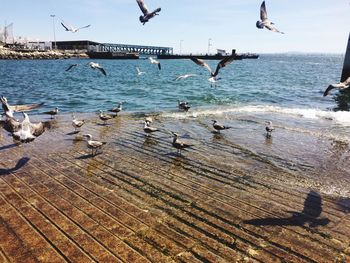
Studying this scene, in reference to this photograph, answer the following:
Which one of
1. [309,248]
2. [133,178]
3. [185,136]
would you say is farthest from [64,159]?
[309,248]

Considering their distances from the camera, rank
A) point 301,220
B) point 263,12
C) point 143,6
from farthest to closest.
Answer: point 143,6, point 263,12, point 301,220

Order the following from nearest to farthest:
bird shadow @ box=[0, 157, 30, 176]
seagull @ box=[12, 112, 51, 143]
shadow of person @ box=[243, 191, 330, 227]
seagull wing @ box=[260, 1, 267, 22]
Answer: shadow of person @ box=[243, 191, 330, 227], bird shadow @ box=[0, 157, 30, 176], seagull @ box=[12, 112, 51, 143], seagull wing @ box=[260, 1, 267, 22]

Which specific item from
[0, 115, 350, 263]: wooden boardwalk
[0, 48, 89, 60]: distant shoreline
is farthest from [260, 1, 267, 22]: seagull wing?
[0, 48, 89, 60]: distant shoreline

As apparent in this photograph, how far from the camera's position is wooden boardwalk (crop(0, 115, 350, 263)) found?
17.5 feet

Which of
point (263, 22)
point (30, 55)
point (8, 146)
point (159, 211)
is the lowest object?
point (8, 146)

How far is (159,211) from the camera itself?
21.7 feet

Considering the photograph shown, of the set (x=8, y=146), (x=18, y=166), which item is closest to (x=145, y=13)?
(x=8, y=146)

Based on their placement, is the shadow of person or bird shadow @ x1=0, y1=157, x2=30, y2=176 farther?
bird shadow @ x1=0, y1=157, x2=30, y2=176

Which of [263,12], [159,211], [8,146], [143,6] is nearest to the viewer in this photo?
[159,211]

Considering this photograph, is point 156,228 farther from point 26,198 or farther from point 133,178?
point 26,198

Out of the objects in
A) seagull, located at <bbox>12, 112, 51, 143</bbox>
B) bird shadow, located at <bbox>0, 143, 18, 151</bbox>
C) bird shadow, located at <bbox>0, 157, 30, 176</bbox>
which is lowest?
bird shadow, located at <bbox>0, 143, 18, 151</bbox>

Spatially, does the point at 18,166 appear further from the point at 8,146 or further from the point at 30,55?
the point at 30,55

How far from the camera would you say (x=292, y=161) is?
10.3m

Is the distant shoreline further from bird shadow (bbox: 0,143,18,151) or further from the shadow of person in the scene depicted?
the shadow of person
